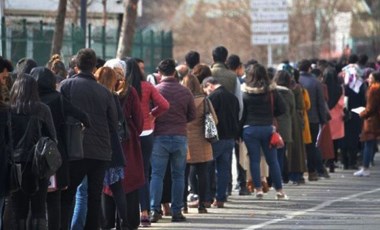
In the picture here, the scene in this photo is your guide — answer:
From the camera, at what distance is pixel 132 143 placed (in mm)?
14469

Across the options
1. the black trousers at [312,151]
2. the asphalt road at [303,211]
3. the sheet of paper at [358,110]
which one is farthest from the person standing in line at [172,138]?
the sheet of paper at [358,110]

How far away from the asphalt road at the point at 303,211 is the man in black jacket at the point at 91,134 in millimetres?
2113

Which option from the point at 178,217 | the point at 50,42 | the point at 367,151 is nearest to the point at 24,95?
the point at 178,217

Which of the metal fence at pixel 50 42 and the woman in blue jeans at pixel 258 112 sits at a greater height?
the metal fence at pixel 50 42

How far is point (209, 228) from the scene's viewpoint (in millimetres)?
15227

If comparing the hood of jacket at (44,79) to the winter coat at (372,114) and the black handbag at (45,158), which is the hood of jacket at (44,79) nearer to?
the black handbag at (45,158)

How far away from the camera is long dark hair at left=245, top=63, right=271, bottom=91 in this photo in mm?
18219

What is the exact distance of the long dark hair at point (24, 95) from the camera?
1230 centimetres

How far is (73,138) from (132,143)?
171 cm

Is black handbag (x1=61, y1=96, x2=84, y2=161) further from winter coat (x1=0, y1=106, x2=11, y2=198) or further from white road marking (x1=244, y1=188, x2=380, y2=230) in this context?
white road marking (x1=244, y1=188, x2=380, y2=230)

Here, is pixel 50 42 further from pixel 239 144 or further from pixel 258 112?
pixel 258 112

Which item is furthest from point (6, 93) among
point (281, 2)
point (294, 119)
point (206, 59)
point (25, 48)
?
point (206, 59)

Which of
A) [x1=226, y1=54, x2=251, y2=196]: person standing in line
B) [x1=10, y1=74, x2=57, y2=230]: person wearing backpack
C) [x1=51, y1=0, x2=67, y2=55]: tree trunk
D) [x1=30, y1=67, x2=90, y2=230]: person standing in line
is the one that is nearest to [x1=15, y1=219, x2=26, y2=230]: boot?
[x1=10, y1=74, x2=57, y2=230]: person wearing backpack

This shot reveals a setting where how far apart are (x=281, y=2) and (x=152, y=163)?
22.4 m
